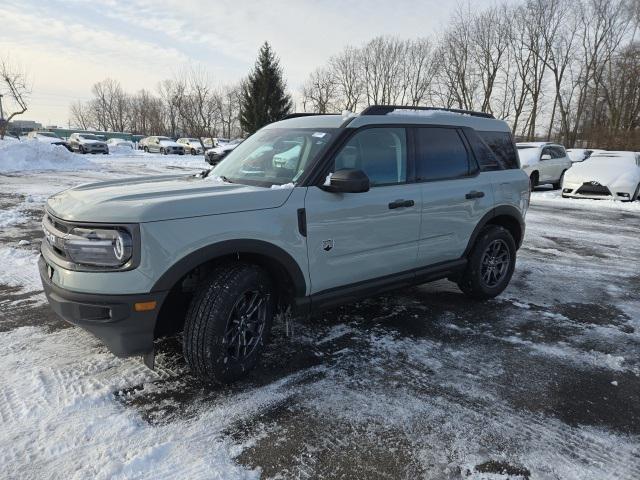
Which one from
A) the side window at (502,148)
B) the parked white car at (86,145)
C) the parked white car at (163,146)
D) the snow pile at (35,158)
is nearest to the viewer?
the side window at (502,148)

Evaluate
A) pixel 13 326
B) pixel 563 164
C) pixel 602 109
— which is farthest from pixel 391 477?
pixel 602 109

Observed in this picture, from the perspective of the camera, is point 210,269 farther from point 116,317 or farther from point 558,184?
point 558,184

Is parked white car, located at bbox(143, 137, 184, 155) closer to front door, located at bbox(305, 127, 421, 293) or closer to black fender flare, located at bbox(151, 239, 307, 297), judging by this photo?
front door, located at bbox(305, 127, 421, 293)

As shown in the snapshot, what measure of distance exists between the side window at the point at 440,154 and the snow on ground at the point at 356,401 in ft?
4.56

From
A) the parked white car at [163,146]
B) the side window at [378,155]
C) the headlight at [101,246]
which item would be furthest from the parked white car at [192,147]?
the headlight at [101,246]

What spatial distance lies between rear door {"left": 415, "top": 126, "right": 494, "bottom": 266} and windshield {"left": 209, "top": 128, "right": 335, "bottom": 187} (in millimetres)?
→ 1018

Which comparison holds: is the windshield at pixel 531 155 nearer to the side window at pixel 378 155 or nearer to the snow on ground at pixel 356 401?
the snow on ground at pixel 356 401

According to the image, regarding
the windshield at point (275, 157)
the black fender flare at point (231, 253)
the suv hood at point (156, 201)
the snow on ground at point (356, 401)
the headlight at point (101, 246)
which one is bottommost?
the snow on ground at point (356, 401)

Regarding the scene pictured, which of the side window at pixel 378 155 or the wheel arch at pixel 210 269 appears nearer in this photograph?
the wheel arch at pixel 210 269

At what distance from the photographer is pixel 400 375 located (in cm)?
323

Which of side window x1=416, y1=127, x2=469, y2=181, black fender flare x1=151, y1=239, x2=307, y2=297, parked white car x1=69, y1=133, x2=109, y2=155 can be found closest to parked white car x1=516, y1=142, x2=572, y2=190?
side window x1=416, y1=127, x2=469, y2=181

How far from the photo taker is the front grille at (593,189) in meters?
13.9

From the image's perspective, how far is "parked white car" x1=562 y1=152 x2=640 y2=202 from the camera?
13.5 meters

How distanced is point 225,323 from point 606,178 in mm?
14776
